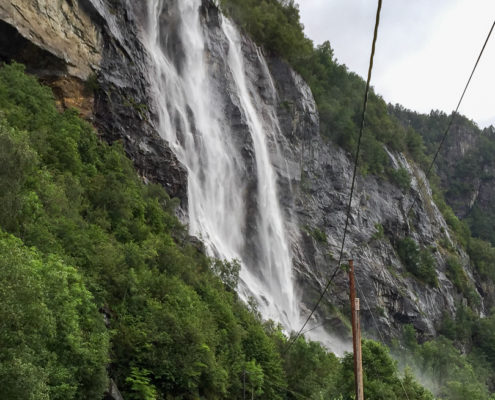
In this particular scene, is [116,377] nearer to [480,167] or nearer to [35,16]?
[35,16]

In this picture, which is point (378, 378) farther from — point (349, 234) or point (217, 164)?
point (349, 234)

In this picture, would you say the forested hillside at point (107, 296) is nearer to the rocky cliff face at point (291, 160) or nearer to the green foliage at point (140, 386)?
the green foliage at point (140, 386)

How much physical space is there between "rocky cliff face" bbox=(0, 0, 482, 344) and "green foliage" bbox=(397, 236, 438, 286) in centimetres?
95

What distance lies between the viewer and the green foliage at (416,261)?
2275 inches

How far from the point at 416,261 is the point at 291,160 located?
20.7m

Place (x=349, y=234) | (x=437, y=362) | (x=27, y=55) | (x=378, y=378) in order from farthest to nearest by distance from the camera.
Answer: (x=349, y=234) < (x=437, y=362) < (x=27, y=55) < (x=378, y=378)

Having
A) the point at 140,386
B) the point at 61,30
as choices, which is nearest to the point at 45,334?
the point at 140,386

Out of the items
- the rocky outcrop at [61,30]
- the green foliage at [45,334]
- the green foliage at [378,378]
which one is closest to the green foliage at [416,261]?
the green foliage at [378,378]

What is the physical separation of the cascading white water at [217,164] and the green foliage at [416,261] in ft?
68.9

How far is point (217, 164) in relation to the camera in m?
38.2

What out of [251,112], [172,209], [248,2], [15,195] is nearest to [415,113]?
[248,2]

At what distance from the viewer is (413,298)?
5316cm

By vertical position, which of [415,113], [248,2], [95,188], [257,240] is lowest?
[95,188]

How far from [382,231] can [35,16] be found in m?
41.7
